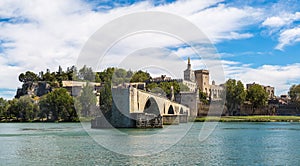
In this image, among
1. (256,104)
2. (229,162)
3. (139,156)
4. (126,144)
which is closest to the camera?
(229,162)

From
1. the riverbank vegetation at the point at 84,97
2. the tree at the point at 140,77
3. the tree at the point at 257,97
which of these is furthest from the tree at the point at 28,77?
the tree at the point at 257,97

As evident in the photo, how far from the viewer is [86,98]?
7262 cm

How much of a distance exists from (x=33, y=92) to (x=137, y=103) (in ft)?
196

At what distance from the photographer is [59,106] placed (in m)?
72.6

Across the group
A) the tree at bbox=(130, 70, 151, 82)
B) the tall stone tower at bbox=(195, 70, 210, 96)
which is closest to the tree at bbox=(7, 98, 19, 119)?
the tree at bbox=(130, 70, 151, 82)

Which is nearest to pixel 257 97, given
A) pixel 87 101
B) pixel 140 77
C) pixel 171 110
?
pixel 171 110

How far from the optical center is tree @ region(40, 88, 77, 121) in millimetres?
72500

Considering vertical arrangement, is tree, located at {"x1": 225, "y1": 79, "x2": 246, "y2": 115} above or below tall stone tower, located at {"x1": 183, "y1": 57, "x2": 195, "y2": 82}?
below

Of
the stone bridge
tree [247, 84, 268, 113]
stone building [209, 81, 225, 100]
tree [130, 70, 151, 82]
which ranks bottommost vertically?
the stone bridge

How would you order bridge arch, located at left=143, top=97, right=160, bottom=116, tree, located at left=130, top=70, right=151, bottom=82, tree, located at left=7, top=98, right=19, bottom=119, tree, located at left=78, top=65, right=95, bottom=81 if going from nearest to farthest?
bridge arch, located at left=143, top=97, right=160, bottom=116 < tree, located at left=7, top=98, right=19, bottom=119 < tree, located at left=130, top=70, right=151, bottom=82 < tree, located at left=78, top=65, right=95, bottom=81

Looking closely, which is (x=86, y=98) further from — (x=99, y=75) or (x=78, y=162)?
(x=78, y=162)

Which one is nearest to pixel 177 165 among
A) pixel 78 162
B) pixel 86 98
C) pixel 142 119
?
pixel 78 162

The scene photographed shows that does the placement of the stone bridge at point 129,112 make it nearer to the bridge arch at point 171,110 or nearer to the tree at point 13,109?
the bridge arch at point 171,110

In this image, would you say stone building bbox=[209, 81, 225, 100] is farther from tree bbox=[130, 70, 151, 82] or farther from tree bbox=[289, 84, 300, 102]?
tree bbox=[289, 84, 300, 102]
